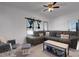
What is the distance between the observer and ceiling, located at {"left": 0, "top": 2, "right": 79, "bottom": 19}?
1615 millimetres

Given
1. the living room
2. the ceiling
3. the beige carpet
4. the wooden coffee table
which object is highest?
the ceiling

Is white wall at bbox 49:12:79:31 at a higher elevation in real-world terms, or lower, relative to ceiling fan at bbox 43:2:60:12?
lower

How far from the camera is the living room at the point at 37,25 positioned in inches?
65.4

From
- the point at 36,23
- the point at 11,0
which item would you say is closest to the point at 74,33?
the point at 36,23

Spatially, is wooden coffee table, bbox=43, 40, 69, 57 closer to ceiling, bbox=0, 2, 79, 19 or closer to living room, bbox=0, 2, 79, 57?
living room, bbox=0, 2, 79, 57

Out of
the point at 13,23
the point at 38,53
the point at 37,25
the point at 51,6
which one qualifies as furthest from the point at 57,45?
the point at 13,23

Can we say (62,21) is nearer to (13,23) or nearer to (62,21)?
(62,21)

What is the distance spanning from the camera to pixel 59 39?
1749 mm

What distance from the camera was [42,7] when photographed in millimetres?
1707

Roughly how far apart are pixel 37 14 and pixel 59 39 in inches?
26.0

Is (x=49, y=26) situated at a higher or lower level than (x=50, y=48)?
higher

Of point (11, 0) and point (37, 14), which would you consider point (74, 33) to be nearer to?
point (37, 14)

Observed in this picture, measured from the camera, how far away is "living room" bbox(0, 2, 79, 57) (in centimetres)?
166

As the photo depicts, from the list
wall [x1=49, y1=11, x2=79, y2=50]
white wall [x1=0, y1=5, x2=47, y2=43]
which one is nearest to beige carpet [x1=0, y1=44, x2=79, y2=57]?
wall [x1=49, y1=11, x2=79, y2=50]
